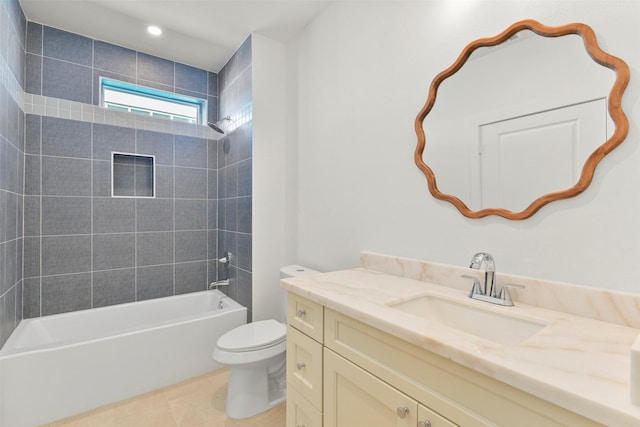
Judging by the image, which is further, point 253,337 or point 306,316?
point 253,337

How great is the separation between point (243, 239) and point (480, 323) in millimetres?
1922

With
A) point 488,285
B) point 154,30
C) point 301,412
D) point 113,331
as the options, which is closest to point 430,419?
point 488,285

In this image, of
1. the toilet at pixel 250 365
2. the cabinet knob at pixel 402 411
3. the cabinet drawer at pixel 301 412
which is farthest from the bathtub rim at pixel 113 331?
the cabinet knob at pixel 402 411

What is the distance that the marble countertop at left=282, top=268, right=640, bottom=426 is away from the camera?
0.53m

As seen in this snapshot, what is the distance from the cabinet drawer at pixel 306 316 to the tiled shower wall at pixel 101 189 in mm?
1941

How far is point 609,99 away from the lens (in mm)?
915

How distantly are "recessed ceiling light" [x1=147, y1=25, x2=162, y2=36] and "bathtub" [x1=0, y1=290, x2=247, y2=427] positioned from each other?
2.25 m

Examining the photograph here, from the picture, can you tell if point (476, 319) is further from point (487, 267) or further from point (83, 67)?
point (83, 67)

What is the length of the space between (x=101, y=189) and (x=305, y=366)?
2.33 metres

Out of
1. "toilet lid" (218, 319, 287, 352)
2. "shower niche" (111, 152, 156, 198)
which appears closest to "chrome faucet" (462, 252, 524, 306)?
"toilet lid" (218, 319, 287, 352)

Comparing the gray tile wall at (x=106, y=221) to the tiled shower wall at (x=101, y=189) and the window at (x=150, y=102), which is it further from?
the window at (x=150, y=102)

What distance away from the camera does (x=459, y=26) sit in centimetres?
130

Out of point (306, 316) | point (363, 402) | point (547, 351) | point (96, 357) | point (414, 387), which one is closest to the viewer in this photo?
point (547, 351)

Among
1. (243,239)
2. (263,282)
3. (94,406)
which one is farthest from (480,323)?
(94,406)
